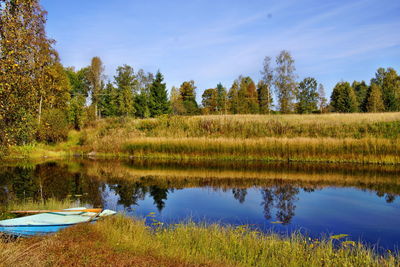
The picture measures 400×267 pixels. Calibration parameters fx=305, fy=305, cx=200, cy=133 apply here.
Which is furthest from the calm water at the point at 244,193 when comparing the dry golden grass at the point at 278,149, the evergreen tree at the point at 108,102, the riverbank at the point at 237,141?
the evergreen tree at the point at 108,102

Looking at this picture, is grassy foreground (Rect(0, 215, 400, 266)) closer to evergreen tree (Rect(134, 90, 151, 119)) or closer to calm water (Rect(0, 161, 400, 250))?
calm water (Rect(0, 161, 400, 250))

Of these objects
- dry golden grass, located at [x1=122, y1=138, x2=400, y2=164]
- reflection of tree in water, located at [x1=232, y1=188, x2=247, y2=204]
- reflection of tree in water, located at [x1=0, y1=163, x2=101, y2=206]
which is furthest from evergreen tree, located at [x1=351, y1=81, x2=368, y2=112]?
reflection of tree in water, located at [x1=0, y1=163, x2=101, y2=206]

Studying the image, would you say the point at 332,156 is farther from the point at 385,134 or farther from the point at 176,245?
the point at 176,245

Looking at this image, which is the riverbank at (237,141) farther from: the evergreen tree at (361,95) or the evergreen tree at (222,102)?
the evergreen tree at (361,95)

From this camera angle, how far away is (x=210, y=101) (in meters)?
62.7

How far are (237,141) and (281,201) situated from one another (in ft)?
32.5

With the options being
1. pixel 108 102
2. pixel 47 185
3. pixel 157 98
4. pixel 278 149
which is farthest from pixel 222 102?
pixel 47 185

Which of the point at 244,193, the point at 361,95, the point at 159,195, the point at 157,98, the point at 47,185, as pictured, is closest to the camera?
Answer: the point at 159,195

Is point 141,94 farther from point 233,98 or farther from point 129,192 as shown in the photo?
point 129,192

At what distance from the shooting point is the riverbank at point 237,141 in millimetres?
17688

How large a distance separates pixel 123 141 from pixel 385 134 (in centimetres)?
1831

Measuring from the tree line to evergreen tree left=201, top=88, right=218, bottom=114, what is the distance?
0.73 ft

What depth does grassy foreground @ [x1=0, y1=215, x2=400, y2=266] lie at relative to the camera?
437cm

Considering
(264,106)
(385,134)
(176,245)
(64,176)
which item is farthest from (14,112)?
(264,106)
